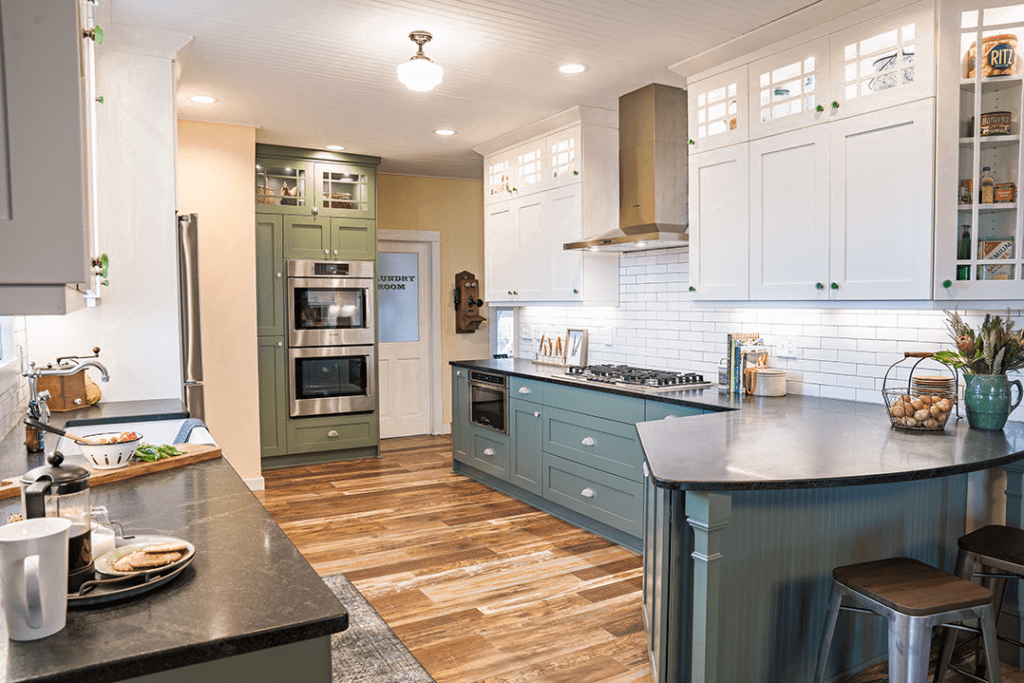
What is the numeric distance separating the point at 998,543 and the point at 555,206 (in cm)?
341

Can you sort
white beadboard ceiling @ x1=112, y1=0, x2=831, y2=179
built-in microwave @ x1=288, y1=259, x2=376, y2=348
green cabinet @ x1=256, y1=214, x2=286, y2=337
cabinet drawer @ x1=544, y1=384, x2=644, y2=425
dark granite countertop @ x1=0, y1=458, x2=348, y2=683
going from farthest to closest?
built-in microwave @ x1=288, y1=259, x2=376, y2=348
green cabinet @ x1=256, y1=214, x2=286, y2=337
cabinet drawer @ x1=544, y1=384, x2=644, y2=425
white beadboard ceiling @ x1=112, y1=0, x2=831, y2=179
dark granite countertop @ x1=0, y1=458, x2=348, y2=683

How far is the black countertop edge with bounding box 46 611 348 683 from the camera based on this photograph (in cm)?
102

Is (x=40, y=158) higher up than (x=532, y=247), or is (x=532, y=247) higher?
(x=532, y=247)

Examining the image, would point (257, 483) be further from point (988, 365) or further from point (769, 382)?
point (988, 365)

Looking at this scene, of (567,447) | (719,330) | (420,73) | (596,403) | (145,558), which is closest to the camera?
(145,558)

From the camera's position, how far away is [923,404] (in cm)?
271

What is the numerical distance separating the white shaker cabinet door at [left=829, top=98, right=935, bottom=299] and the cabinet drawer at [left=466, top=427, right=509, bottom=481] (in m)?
2.66


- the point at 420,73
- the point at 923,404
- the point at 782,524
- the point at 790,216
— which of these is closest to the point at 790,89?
the point at 790,216

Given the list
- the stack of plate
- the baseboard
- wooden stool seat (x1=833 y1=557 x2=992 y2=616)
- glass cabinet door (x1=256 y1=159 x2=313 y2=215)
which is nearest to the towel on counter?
wooden stool seat (x1=833 y1=557 x2=992 y2=616)

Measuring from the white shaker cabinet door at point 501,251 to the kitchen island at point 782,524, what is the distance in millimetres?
2956

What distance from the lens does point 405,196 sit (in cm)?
721

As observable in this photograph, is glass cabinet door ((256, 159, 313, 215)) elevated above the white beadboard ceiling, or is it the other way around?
the white beadboard ceiling

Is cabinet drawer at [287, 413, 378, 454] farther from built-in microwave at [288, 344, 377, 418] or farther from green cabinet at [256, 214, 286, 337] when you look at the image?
green cabinet at [256, 214, 286, 337]

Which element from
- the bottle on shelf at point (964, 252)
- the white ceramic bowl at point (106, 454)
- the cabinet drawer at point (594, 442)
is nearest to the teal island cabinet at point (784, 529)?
the bottle on shelf at point (964, 252)
